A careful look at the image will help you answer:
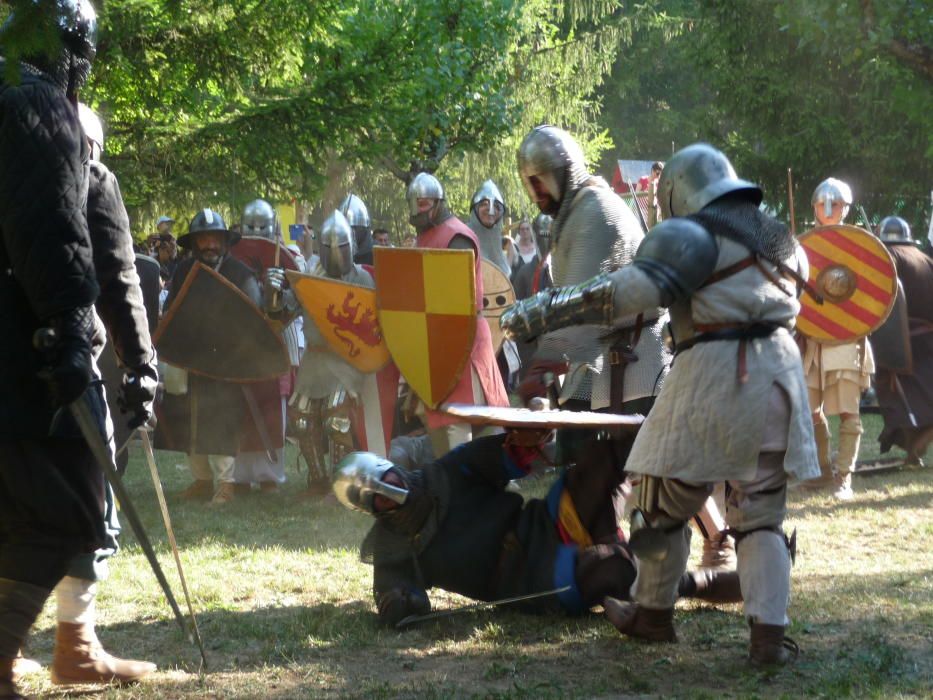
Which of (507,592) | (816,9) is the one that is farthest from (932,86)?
(507,592)

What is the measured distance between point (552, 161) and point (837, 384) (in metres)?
3.65

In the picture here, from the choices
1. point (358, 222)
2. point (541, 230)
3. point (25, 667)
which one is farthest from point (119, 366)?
point (541, 230)

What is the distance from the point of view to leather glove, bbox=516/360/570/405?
4422 mm

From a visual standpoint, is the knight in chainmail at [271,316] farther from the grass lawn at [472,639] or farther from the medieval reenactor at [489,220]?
the grass lawn at [472,639]

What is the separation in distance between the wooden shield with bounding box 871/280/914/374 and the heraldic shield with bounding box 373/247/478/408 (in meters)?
3.69

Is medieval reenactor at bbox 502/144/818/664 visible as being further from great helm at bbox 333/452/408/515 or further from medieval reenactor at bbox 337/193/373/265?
medieval reenactor at bbox 337/193/373/265

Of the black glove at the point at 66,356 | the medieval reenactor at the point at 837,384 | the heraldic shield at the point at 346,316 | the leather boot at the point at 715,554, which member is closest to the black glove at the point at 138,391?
the black glove at the point at 66,356

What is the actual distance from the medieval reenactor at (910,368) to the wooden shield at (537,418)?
5.06m

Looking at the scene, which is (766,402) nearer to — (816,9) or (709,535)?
(709,535)

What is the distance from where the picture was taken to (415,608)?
429 cm

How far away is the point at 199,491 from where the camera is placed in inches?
324

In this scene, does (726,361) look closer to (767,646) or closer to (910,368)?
(767,646)

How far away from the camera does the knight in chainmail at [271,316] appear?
25.4 feet

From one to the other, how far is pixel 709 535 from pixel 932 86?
591 centimetres
